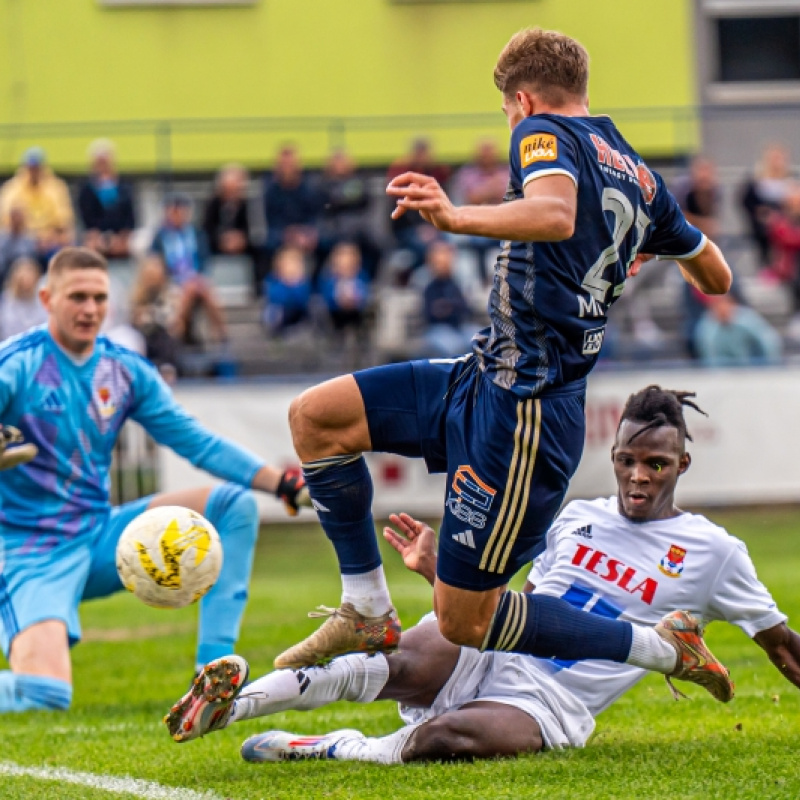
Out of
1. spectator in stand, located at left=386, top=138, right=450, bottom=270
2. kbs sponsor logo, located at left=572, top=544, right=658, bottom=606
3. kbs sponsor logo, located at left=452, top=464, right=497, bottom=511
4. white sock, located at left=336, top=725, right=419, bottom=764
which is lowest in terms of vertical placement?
white sock, located at left=336, top=725, right=419, bottom=764

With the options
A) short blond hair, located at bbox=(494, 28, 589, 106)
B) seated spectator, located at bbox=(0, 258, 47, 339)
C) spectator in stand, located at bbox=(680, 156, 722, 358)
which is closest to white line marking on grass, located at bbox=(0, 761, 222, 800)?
short blond hair, located at bbox=(494, 28, 589, 106)

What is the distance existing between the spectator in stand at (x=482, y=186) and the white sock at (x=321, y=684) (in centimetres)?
1149

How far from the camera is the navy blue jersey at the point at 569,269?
16.4 ft

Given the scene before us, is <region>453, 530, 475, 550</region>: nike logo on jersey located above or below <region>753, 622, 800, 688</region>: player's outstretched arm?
above

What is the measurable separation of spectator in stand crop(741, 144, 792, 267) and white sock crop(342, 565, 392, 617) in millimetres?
13782

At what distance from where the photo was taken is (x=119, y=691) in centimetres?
818

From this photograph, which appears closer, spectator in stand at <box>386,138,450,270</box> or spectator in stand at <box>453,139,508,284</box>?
spectator in stand at <box>453,139,508,284</box>

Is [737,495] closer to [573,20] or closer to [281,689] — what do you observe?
[573,20]

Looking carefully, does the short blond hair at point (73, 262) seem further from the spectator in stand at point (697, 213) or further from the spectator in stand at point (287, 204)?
the spectator in stand at point (697, 213)

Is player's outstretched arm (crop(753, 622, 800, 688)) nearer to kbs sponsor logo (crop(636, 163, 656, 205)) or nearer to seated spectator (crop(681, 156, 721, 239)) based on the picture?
Answer: kbs sponsor logo (crop(636, 163, 656, 205))

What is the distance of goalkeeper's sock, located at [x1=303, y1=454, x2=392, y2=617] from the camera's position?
219 inches

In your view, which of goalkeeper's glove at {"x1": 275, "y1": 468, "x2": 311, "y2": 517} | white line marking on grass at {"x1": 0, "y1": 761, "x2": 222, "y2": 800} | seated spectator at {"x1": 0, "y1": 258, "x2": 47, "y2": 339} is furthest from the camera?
seated spectator at {"x1": 0, "y1": 258, "x2": 47, "y2": 339}

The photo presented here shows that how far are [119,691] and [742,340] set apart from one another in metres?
10.5

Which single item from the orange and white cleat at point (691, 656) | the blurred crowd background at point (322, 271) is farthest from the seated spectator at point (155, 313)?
the orange and white cleat at point (691, 656)
